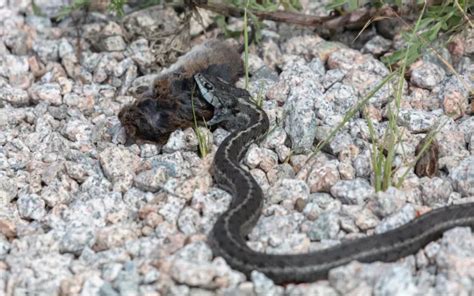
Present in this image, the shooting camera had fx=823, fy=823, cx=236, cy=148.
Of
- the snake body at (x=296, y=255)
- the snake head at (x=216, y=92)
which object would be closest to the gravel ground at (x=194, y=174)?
the snake body at (x=296, y=255)

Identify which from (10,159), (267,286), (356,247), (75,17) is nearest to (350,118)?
(356,247)

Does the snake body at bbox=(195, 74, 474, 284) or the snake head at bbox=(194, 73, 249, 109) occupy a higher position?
the snake body at bbox=(195, 74, 474, 284)

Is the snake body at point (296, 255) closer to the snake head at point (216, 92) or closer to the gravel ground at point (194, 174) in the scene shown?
the gravel ground at point (194, 174)

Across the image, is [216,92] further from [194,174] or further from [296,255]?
[296,255]

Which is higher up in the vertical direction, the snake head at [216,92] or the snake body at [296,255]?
the snake body at [296,255]

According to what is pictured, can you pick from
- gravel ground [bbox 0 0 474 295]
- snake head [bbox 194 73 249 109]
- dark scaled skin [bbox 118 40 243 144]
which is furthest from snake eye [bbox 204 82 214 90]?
gravel ground [bbox 0 0 474 295]

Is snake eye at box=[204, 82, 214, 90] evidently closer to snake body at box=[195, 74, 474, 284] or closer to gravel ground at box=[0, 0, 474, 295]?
gravel ground at box=[0, 0, 474, 295]
